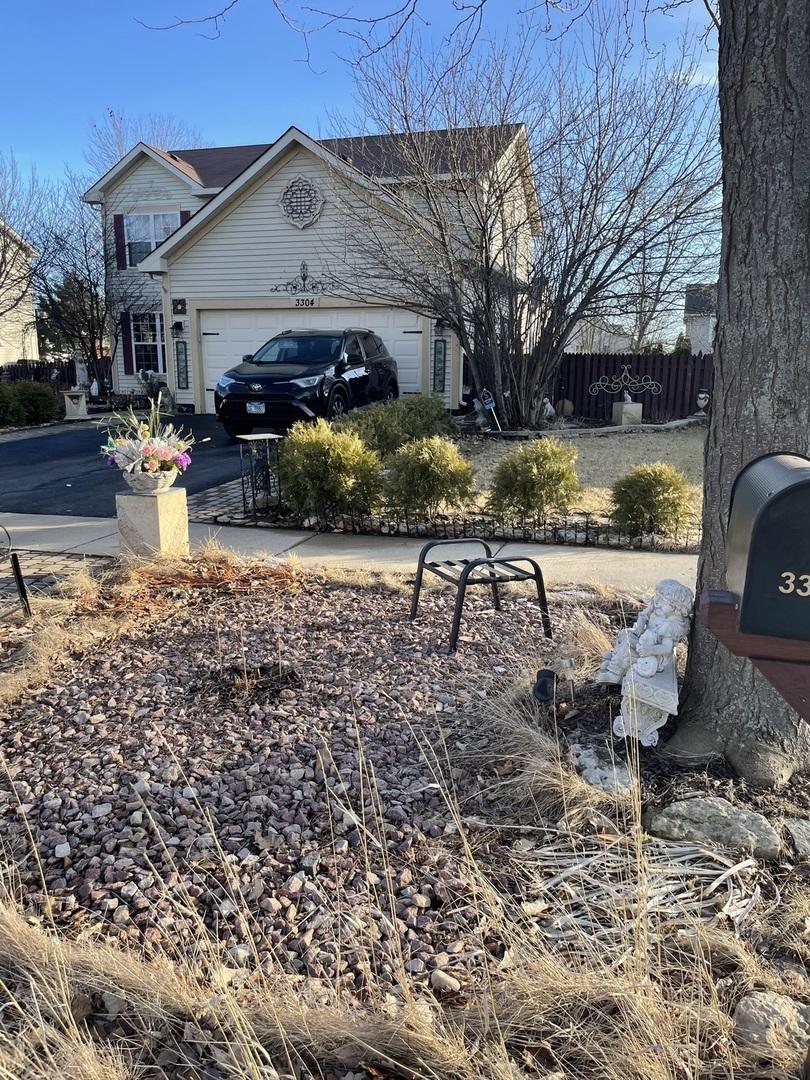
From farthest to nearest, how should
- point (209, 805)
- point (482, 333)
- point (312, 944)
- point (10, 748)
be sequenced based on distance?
point (482, 333) < point (10, 748) < point (209, 805) < point (312, 944)

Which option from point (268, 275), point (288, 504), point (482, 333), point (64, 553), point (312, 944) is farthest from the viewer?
point (268, 275)

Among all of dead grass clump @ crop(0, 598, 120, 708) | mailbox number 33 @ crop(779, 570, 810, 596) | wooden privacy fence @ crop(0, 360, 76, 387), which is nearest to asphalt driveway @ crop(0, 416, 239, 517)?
dead grass clump @ crop(0, 598, 120, 708)

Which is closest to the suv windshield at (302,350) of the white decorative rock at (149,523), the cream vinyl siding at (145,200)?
the white decorative rock at (149,523)

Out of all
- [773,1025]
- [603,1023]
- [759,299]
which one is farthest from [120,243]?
[773,1025]

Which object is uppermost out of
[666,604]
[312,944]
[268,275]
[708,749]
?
[268,275]

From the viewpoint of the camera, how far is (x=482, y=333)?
13.0 metres

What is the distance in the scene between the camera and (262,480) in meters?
8.27

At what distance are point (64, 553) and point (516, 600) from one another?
147 inches

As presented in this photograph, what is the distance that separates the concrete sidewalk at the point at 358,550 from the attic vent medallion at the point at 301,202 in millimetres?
11051

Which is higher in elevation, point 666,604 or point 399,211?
point 399,211

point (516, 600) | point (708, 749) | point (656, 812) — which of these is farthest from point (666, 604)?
point (516, 600)

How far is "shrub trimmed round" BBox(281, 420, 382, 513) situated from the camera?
23.3ft

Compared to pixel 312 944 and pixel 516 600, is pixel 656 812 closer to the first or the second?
pixel 312 944

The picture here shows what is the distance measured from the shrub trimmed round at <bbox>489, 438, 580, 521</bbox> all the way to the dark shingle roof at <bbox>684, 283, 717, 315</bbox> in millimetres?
6728
